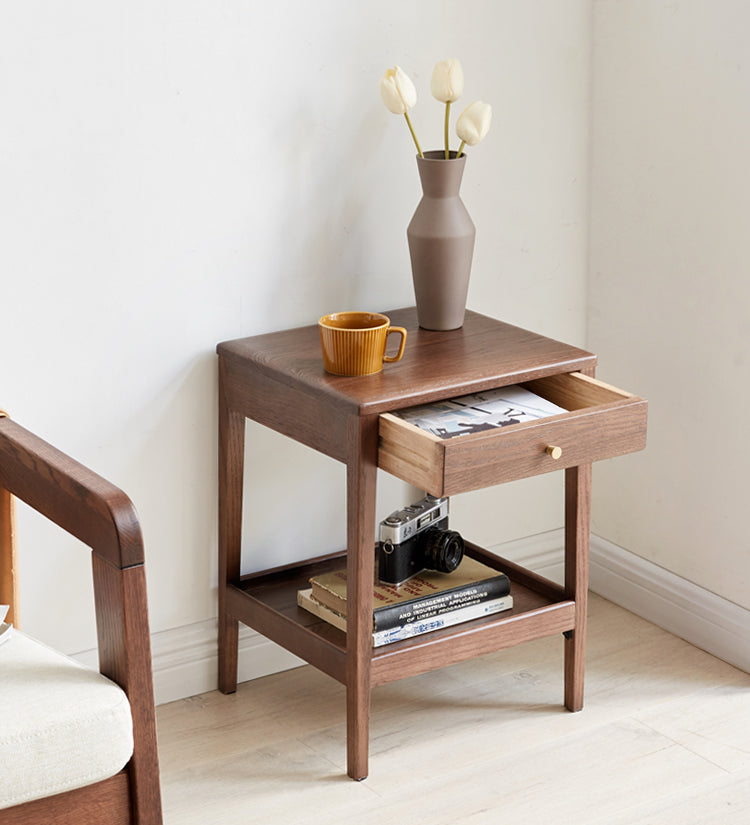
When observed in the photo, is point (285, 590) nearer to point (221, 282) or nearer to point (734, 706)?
point (221, 282)

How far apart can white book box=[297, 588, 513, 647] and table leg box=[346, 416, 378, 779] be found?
0.16ft

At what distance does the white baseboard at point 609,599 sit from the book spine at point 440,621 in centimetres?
36

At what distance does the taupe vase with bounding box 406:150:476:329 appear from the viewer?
175 centimetres

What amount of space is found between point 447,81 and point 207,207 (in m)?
0.41

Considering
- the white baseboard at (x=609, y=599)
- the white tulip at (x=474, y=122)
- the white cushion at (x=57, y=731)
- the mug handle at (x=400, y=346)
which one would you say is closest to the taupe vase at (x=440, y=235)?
the white tulip at (x=474, y=122)

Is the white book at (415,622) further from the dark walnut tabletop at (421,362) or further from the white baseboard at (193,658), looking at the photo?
the dark walnut tabletop at (421,362)

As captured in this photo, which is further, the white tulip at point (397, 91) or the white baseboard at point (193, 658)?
the white baseboard at point (193, 658)

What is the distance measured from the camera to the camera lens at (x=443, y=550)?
182 cm

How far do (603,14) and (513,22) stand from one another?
0.61ft

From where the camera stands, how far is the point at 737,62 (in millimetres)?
1838

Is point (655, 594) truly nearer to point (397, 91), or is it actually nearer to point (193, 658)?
point (193, 658)

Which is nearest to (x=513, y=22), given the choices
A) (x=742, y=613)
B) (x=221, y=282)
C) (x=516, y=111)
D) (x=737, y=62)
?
(x=516, y=111)

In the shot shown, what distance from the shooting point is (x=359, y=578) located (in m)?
1.62

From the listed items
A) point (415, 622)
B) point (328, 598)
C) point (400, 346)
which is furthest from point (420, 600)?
point (400, 346)
